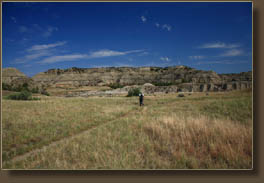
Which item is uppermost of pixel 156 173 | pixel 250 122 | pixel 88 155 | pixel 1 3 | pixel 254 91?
pixel 1 3

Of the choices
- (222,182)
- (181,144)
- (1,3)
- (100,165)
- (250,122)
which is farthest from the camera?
(1,3)

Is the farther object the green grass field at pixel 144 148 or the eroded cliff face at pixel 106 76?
the eroded cliff face at pixel 106 76

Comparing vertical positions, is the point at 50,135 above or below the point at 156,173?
above

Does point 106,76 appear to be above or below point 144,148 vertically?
above

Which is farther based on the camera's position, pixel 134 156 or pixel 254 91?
pixel 254 91

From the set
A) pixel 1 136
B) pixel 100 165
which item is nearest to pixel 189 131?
pixel 100 165

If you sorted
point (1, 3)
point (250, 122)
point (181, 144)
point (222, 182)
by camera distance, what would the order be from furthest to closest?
point (1, 3)
point (250, 122)
point (181, 144)
point (222, 182)

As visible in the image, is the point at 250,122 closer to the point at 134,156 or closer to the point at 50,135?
the point at 134,156

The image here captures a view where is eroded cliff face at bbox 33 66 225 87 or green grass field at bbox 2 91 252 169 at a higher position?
eroded cliff face at bbox 33 66 225 87

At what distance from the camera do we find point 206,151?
3193 mm

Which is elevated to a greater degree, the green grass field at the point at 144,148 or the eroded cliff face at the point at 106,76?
the eroded cliff face at the point at 106,76

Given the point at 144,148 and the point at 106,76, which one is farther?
the point at 106,76

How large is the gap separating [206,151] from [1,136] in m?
5.07

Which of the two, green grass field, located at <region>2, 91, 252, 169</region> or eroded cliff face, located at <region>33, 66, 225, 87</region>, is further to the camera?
eroded cliff face, located at <region>33, 66, 225, 87</region>
